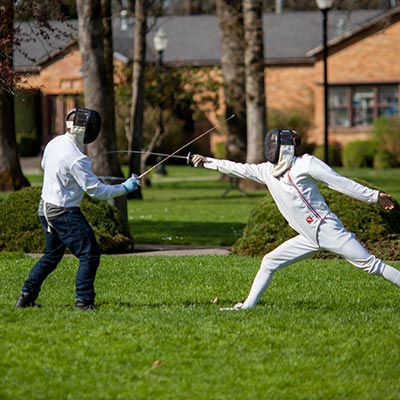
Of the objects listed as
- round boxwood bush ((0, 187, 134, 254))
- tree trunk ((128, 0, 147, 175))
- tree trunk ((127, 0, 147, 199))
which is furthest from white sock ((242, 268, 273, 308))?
tree trunk ((128, 0, 147, 175))

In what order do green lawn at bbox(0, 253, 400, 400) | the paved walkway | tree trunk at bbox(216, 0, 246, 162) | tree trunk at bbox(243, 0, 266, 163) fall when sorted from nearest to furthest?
1. green lawn at bbox(0, 253, 400, 400)
2. the paved walkway
3. tree trunk at bbox(243, 0, 266, 163)
4. tree trunk at bbox(216, 0, 246, 162)

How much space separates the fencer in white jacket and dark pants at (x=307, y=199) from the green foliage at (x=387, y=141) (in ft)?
113

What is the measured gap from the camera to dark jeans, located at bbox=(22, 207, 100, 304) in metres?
9.27

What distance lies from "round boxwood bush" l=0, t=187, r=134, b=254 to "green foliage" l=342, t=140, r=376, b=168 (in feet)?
97.1

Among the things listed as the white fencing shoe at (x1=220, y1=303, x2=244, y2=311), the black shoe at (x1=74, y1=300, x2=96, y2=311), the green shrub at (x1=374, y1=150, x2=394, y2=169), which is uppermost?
the black shoe at (x1=74, y1=300, x2=96, y2=311)

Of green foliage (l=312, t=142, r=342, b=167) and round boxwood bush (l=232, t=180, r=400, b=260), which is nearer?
round boxwood bush (l=232, t=180, r=400, b=260)

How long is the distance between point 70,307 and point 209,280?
2332 millimetres

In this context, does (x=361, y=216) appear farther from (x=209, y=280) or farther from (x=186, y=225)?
(x=186, y=225)

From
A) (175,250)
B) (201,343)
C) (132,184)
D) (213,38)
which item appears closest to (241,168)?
(132,184)

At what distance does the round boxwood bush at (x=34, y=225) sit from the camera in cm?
1491

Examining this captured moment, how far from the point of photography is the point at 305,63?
48656 mm

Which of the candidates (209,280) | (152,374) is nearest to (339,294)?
(209,280)

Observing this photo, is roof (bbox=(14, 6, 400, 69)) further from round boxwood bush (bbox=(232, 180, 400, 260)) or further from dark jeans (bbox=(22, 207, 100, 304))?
dark jeans (bbox=(22, 207, 100, 304))

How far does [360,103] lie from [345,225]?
33.8 m
